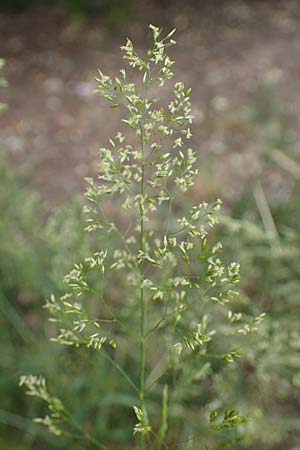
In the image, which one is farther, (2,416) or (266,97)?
(266,97)

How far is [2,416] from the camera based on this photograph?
72.1 inches

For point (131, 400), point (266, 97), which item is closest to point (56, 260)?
point (131, 400)

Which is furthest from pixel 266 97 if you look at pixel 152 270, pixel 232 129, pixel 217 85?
pixel 152 270

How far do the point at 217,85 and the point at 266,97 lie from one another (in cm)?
85

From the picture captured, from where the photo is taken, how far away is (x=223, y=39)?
183 inches

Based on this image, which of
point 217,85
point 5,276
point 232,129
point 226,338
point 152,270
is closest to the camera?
point 226,338

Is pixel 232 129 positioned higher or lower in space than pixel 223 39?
lower

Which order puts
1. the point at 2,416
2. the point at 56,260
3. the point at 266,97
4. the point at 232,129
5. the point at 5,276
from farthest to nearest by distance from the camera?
the point at 232,129
the point at 266,97
the point at 5,276
the point at 2,416
the point at 56,260

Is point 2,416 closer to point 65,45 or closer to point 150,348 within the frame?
point 150,348

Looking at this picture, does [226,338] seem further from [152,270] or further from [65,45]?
[65,45]

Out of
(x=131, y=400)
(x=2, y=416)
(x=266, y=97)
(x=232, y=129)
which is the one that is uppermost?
(x=266, y=97)

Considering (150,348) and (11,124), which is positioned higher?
(11,124)

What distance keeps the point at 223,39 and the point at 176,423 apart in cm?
346

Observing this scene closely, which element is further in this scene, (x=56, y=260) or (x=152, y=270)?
(x=152, y=270)
